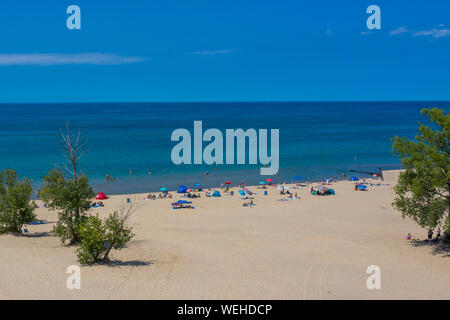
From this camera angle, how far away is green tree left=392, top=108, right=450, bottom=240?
775 inches

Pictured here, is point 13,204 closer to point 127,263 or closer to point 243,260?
point 127,263

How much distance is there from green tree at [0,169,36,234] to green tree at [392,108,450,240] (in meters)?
21.7

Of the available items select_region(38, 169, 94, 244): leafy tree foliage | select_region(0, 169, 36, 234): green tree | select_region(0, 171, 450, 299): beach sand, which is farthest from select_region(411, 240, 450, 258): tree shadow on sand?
select_region(0, 169, 36, 234): green tree

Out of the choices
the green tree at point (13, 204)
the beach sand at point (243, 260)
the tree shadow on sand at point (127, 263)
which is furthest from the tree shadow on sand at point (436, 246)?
the green tree at point (13, 204)

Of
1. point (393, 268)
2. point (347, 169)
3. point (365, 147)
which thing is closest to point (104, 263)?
point (393, 268)

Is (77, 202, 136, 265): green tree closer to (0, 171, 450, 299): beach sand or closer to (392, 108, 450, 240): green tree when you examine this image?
(0, 171, 450, 299): beach sand

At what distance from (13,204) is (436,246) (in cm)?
2470

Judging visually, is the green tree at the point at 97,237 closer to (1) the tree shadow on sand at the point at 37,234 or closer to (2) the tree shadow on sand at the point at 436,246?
(1) the tree shadow on sand at the point at 37,234

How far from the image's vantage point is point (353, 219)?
32.2m

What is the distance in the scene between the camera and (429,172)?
2000cm

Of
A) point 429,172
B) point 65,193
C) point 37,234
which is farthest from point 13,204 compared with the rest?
point 429,172

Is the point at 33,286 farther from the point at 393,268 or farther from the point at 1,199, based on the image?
the point at 393,268

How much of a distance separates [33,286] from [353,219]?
23975mm

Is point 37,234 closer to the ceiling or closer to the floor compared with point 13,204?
closer to the floor
